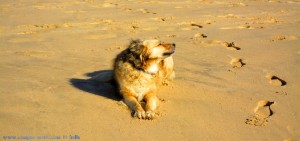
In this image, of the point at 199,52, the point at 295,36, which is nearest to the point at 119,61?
the point at 199,52

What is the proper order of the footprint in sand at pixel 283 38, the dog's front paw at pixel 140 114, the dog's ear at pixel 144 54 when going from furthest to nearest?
the footprint in sand at pixel 283 38 < the dog's ear at pixel 144 54 < the dog's front paw at pixel 140 114

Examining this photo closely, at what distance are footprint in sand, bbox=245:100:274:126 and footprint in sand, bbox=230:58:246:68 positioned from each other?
1.75 metres

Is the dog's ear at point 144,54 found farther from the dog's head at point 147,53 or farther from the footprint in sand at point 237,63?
the footprint in sand at point 237,63

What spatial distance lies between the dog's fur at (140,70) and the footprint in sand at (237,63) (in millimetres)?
2154

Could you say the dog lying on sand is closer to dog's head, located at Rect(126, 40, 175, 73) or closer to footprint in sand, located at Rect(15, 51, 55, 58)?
dog's head, located at Rect(126, 40, 175, 73)

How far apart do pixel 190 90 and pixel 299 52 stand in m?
3.24

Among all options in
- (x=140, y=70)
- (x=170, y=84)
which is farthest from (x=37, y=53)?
(x=140, y=70)

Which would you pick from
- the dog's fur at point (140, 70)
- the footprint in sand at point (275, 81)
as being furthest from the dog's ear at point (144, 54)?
the footprint in sand at point (275, 81)

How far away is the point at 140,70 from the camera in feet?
15.7

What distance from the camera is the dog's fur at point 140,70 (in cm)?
469

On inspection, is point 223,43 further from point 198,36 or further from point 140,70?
point 140,70

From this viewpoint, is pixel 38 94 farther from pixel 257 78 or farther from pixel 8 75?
pixel 257 78

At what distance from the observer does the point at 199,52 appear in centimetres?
745

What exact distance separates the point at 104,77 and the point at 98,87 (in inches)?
13.7
